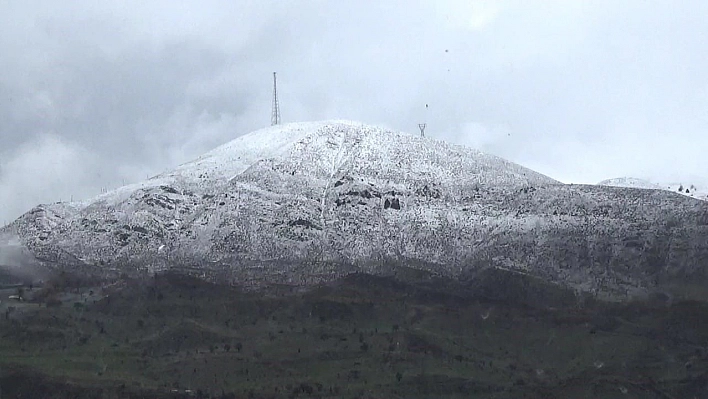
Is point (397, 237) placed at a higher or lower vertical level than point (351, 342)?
higher

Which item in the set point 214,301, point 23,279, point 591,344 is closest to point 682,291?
point 591,344

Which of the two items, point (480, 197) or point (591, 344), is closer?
point (591, 344)

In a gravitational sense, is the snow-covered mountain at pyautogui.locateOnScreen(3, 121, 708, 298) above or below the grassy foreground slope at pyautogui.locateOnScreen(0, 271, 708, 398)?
above

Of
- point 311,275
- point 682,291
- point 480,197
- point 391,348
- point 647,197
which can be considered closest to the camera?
point 391,348

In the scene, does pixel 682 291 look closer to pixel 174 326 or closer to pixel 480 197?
pixel 480 197

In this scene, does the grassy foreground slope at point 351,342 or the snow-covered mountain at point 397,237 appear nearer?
the grassy foreground slope at point 351,342

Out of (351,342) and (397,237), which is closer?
(351,342)

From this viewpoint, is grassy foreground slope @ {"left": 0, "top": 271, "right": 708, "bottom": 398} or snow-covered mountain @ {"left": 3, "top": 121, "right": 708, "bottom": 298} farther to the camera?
snow-covered mountain @ {"left": 3, "top": 121, "right": 708, "bottom": 298}

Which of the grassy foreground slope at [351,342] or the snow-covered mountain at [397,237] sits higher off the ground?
the snow-covered mountain at [397,237]
